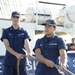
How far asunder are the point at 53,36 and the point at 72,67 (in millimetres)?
3764

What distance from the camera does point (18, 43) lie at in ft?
22.6

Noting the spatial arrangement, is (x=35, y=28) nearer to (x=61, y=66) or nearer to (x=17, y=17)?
(x=17, y=17)

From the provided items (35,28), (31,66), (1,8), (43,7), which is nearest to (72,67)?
(31,66)

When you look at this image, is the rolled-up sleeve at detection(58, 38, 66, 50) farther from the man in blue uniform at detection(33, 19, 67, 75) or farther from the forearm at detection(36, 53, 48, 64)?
the forearm at detection(36, 53, 48, 64)

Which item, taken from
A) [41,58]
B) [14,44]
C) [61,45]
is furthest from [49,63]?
[14,44]

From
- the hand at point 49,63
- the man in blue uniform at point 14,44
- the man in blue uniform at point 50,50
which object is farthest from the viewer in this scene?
the man in blue uniform at point 14,44

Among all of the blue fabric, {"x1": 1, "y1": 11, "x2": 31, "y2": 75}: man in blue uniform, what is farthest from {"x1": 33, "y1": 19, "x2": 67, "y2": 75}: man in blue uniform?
the blue fabric

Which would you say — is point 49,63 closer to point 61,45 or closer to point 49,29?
point 61,45

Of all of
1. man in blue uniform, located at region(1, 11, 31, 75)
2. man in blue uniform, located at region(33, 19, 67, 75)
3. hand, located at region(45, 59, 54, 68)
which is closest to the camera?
hand, located at region(45, 59, 54, 68)

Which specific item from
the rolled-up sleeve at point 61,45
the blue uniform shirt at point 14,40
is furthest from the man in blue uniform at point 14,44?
the rolled-up sleeve at point 61,45

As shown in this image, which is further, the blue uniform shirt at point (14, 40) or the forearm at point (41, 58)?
the blue uniform shirt at point (14, 40)

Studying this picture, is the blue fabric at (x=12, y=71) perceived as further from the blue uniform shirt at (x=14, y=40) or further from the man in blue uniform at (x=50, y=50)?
the man in blue uniform at (x=50, y=50)

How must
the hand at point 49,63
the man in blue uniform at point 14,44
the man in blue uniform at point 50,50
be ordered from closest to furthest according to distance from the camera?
the hand at point 49,63 < the man in blue uniform at point 50,50 < the man in blue uniform at point 14,44

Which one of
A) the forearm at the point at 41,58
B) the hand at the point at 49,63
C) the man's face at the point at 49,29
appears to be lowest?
the hand at the point at 49,63
